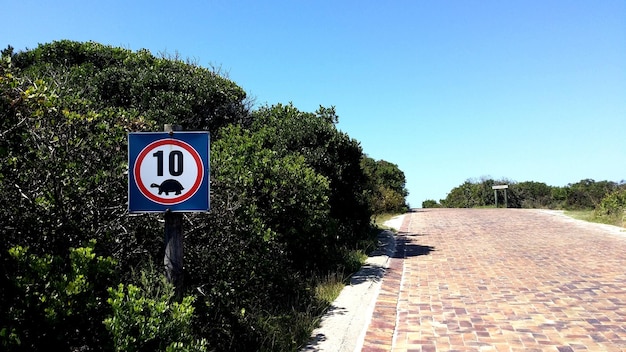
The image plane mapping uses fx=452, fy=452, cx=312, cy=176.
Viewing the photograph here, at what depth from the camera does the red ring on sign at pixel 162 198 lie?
353cm

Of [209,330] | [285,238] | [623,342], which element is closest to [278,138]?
[285,238]

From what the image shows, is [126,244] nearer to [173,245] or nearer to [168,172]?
[173,245]

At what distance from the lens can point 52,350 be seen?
3.07m

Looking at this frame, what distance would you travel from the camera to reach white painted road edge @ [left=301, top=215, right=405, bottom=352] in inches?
215

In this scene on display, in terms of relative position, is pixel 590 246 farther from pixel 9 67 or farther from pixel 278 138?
pixel 9 67

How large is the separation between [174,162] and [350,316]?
13.3 ft

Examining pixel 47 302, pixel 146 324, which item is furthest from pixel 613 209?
pixel 47 302

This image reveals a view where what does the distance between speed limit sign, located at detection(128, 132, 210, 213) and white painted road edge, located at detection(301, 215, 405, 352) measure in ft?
8.72

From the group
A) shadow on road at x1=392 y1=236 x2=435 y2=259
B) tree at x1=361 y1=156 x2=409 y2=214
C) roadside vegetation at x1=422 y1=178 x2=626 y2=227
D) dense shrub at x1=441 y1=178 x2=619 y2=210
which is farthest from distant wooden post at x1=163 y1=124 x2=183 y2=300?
dense shrub at x1=441 y1=178 x2=619 y2=210

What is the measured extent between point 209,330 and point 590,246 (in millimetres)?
12694

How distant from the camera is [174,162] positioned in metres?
3.56

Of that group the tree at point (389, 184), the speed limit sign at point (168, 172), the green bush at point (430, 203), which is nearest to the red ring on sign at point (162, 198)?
the speed limit sign at point (168, 172)

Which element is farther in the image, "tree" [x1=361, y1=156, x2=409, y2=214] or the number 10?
"tree" [x1=361, y1=156, x2=409, y2=214]

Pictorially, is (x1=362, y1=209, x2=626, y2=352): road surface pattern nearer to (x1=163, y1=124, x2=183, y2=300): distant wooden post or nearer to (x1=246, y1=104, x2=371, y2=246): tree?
(x1=246, y1=104, x2=371, y2=246): tree
